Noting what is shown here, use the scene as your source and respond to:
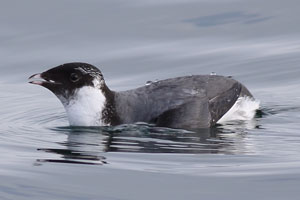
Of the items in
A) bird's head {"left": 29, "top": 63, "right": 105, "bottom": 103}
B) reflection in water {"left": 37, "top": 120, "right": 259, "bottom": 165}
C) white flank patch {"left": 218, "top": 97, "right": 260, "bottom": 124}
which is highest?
bird's head {"left": 29, "top": 63, "right": 105, "bottom": 103}

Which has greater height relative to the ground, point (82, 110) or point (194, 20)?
point (194, 20)

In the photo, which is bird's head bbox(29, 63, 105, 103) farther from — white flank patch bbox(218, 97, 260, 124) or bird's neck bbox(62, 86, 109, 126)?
white flank patch bbox(218, 97, 260, 124)

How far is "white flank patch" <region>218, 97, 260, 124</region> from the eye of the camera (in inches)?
460

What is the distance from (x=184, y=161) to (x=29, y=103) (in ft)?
14.6

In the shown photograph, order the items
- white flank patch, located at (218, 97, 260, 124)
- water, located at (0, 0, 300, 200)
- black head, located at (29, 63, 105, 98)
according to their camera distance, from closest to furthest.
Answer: water, located at (0, 0, 300, 200)
black head, located at (29, 63, 105, 98)
white flank patch, located at (218, 97, 260, 124)

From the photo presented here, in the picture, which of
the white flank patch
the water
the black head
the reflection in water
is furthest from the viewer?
the white flank patch

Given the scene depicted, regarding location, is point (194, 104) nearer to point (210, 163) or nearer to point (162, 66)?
point (210, 163)

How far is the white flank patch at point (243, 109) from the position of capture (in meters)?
11.7

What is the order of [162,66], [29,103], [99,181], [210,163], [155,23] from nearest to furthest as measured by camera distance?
[99,181] → [210,163] → [29,103] → [162,66] → [155,23]

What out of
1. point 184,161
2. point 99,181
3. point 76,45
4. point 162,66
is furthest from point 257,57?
point 99,181

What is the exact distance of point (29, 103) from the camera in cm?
1285

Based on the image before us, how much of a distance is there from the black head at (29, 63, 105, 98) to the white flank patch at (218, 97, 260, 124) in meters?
1.93

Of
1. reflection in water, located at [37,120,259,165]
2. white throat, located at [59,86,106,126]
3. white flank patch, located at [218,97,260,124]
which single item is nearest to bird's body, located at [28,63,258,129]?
white throat, located at [59,86,106,126]

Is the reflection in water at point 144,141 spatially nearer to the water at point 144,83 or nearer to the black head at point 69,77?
the water at point 144,83
